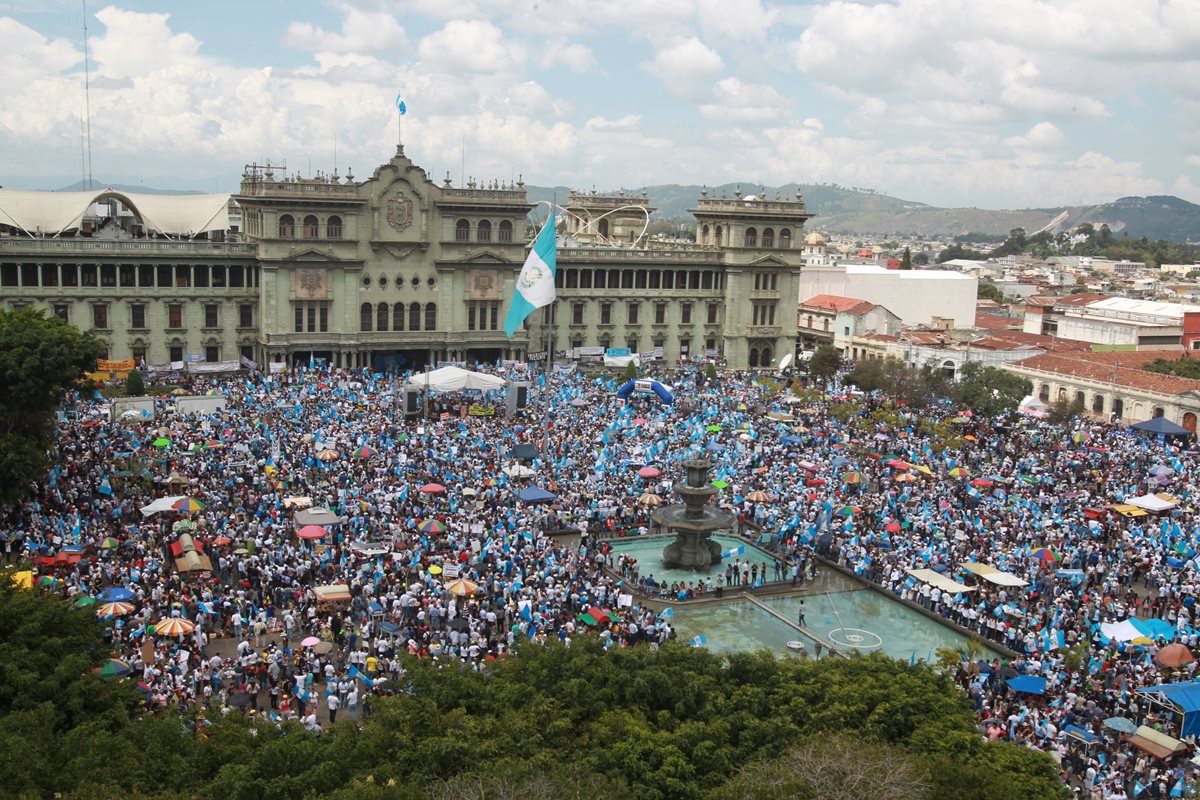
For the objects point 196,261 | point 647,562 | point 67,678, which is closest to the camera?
point 67,678

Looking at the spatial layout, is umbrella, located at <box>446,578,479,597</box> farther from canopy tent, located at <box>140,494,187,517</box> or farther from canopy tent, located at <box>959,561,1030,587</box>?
canopy tent, located at <box>959,561,1030,587</box>

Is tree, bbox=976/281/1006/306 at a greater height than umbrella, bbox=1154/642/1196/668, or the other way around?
tree, bbox=976/281/1006/306

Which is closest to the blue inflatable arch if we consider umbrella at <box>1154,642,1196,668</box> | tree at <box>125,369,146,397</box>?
tree at <box>125,369,146,397</box>

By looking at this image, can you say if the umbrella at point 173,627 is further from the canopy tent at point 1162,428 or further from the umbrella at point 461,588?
the canopy tent at point 1162,428

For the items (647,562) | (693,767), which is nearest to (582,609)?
(647,562)

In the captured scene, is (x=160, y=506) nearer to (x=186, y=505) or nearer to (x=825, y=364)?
(x=186, y=505)

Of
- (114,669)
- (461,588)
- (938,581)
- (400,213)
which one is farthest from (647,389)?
(114,669)

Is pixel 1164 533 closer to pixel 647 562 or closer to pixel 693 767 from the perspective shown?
pixel 647 562
